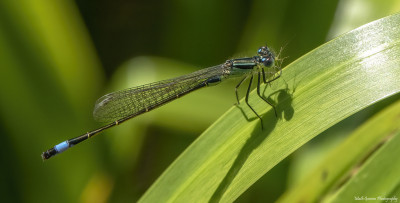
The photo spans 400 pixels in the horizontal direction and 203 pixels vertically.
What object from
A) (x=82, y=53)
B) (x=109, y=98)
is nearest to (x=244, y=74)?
(x=109, y=98)

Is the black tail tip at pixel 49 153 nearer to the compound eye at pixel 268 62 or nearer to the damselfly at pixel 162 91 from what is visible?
the damselfly at pixel 162 91

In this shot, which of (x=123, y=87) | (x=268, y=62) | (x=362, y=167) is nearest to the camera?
(x=362, y=167)

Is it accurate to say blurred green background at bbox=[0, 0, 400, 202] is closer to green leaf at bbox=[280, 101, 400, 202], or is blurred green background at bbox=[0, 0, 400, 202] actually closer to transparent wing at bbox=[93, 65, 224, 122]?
transparent wing at bbox=[93, 65, 224, 122]

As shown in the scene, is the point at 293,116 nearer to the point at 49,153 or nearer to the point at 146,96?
the point at 146,96

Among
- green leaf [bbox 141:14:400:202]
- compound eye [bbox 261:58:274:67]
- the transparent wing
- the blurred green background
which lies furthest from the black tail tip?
compound eye [bbox 261:58:274:67]

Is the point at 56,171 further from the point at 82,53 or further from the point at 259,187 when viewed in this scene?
the point at 259,187

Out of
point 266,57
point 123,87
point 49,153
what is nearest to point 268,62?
point 266,57

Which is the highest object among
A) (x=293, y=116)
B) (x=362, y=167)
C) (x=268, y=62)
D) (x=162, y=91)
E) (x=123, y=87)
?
(x=123, y=87)
